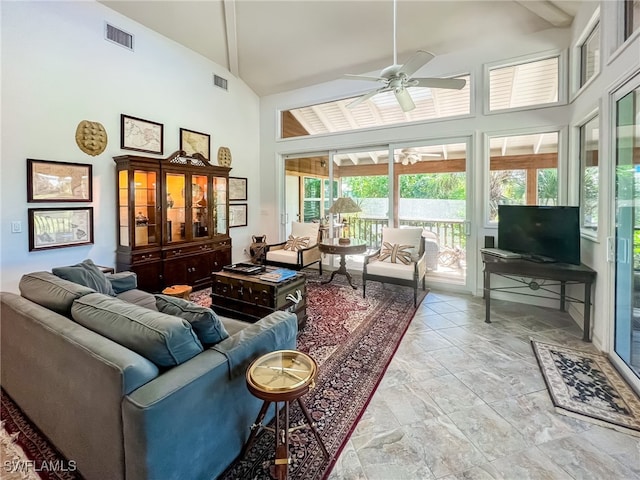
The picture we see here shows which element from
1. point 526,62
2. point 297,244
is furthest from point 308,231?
point 526,62

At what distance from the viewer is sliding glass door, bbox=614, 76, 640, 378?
2301 millimetres

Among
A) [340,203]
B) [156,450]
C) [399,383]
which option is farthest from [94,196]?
[399,383]

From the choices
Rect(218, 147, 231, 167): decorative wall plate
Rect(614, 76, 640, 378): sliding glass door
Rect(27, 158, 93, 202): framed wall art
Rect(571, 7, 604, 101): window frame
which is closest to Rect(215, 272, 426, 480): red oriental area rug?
Rect(614, 76, 640, 378): sliding glass door

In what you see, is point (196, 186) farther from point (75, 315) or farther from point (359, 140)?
point (75, 315)

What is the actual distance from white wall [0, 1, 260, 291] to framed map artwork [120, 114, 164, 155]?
3.3 inches

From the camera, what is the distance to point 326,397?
2.17m

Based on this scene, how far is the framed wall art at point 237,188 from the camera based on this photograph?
5.83 m

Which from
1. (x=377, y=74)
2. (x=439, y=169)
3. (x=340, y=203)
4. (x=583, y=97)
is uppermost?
(x=377, y=74)

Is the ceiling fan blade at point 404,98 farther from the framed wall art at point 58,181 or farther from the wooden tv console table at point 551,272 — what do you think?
the framed wall art at point 58,181

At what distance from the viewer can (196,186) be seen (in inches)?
187

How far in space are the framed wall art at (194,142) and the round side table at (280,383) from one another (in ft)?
14.2

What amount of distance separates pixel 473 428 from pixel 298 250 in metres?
3.69

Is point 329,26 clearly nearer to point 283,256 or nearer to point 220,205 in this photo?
point 220,205

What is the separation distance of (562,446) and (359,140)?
15.3 ft
